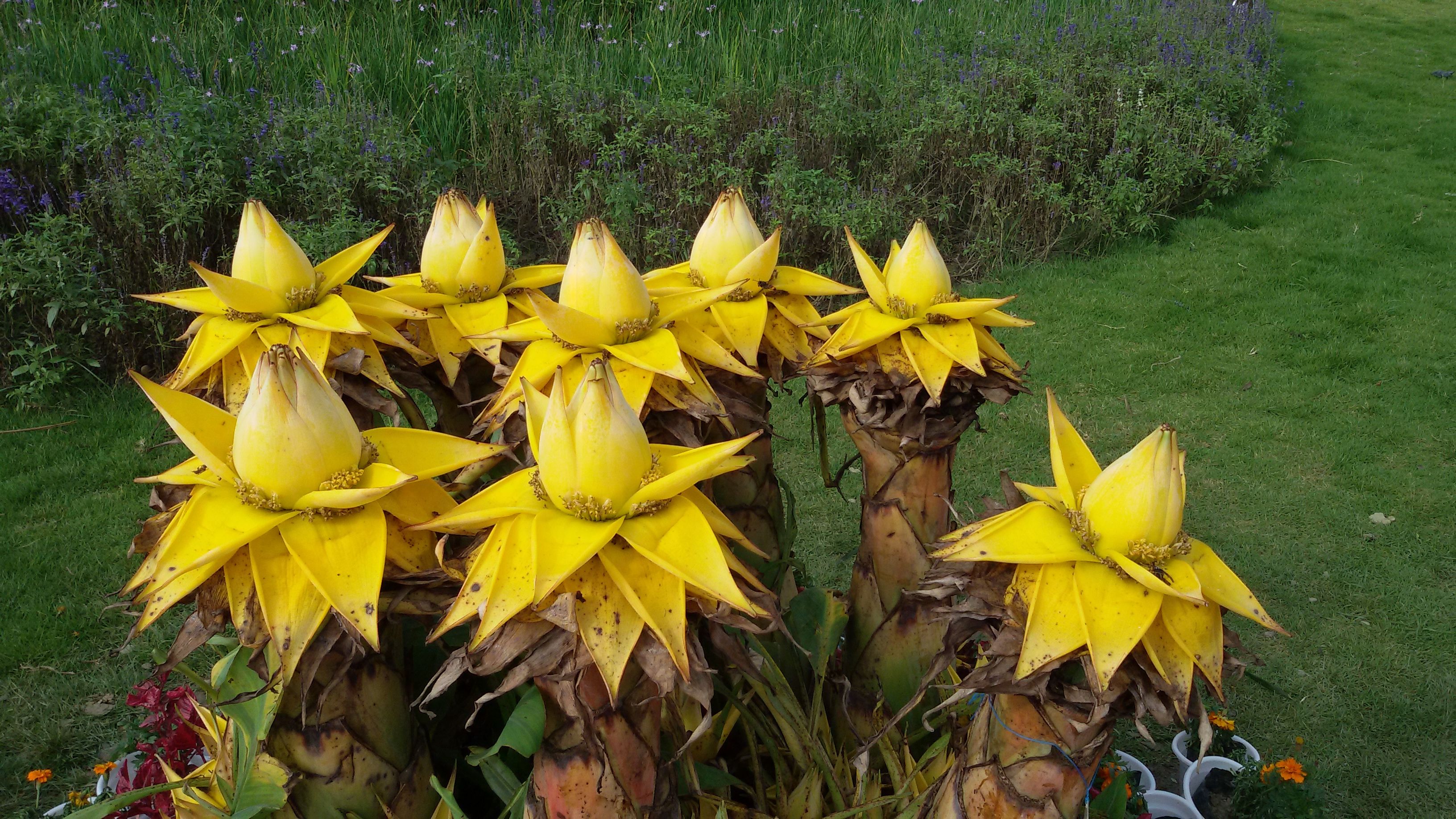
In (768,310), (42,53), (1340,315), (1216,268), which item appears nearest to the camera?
(768,310)

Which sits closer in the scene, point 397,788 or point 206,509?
point 206,509

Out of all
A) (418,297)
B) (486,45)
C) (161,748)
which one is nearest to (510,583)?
(418,297)

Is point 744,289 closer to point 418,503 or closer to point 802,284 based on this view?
point 802,284

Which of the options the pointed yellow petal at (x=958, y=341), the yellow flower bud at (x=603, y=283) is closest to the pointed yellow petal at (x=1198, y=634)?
the pointed yellow petal at (x=958, y=341)

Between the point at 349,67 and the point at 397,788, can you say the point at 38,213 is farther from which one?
the point at 397,788

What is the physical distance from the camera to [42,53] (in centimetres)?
436

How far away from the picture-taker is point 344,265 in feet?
3.70

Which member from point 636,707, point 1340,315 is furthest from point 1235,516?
point 636,707

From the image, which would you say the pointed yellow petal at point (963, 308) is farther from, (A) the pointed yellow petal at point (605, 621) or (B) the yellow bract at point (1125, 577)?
(A) the pointed yellow petal at point (605, 621)

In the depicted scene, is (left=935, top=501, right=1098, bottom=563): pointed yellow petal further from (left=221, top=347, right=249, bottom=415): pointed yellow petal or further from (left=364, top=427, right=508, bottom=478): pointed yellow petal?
(left=221, top=347, right=249, bottom=415): pointed yellow petal

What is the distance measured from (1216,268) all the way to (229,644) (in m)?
5.14

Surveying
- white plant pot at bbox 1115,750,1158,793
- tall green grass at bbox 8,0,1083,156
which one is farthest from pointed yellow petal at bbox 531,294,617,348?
tall green grass at bbox 8,0,1083,156

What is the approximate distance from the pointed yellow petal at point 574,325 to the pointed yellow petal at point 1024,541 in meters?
0.40

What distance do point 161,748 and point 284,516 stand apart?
839 mm
